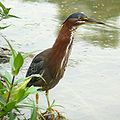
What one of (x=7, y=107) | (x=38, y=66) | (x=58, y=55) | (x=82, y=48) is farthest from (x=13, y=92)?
(x=82, y=48)

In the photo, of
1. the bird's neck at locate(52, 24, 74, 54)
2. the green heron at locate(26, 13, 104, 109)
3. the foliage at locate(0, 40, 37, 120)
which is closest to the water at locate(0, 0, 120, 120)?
the green heron at locate(26, 13, 104, 109)

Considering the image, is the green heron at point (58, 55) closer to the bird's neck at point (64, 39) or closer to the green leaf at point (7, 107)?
the bird's neck at point (64, 39)

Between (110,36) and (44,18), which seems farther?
(44,18)

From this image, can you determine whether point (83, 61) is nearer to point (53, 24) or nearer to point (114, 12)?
point (53, 24)

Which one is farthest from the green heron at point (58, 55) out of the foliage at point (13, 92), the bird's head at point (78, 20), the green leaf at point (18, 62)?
the green leaf at point (18, 62)

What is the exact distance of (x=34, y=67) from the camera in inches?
173

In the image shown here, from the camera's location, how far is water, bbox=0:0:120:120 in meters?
4.82

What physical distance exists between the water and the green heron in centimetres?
56

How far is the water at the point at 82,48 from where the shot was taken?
482 centimetres

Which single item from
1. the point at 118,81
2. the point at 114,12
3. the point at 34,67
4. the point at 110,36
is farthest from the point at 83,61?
the point at 114,12

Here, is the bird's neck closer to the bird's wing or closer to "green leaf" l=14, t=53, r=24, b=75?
the bird's wing

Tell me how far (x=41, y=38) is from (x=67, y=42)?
323 centimetres

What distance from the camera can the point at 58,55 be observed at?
4.09 m

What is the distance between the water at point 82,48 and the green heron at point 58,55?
56cm
